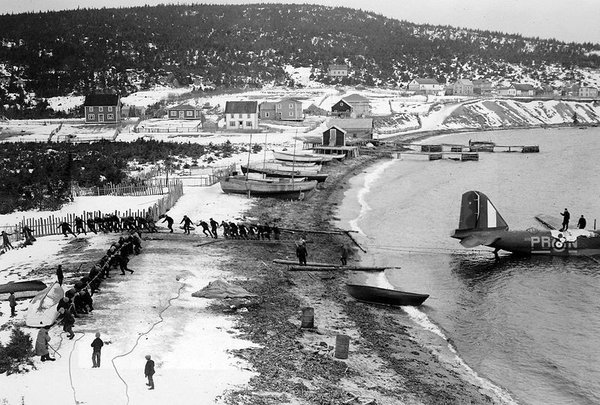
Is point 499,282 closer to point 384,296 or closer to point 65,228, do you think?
point 384,296

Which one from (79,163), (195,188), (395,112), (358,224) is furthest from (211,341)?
(395,112)

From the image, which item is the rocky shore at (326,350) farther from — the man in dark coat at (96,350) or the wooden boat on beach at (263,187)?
the wooden boat on beach at (263,187)

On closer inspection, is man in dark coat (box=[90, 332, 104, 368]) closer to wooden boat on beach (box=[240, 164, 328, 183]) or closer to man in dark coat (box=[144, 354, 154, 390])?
man in dark coat (box=[144, 354, 154, 390])

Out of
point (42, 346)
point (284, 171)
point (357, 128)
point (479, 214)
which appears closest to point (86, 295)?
point (42, 346)

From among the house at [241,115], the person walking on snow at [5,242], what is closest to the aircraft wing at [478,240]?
the person walking on snow at [5,242]

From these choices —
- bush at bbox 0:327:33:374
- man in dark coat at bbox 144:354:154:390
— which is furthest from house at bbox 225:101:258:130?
man in dark coat at bbox 144:354:154:390

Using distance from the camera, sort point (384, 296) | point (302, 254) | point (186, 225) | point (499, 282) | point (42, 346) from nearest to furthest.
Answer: point (42, 346), point (384, 296), point (302, 254), point (499, 282), point (186, 225)
